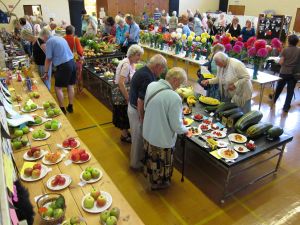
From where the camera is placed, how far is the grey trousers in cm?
341

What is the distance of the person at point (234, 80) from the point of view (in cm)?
→ 377

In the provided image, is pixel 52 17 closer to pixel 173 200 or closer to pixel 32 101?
pixel 32 101

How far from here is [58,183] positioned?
2260 millimetres

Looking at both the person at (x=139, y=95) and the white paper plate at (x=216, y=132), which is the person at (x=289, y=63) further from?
the person at (x=139, y=95)

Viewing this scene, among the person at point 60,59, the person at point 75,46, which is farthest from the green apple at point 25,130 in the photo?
the person at point 75,46

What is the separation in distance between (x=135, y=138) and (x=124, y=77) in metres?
0.89

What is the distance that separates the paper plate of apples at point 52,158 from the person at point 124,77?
1.46 meters

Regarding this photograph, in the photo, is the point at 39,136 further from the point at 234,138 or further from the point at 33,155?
the point at 234,138

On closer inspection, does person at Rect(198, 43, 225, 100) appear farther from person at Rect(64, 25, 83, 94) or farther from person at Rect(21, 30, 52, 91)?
person at Rect(21, 30, 52, 91)

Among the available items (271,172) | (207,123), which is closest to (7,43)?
(207,123)

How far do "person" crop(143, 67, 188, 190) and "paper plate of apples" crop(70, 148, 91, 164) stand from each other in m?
0.71

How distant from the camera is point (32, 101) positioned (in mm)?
3881

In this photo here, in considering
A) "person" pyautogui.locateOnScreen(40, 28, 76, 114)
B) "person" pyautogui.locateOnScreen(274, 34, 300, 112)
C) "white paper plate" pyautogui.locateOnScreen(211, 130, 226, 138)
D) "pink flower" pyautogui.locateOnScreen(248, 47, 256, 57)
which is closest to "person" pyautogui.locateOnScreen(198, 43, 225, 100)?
"pink flower" pyautogui.locateOnScreen(248, 47, 256, 57)

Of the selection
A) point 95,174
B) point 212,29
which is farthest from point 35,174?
point 212,29
